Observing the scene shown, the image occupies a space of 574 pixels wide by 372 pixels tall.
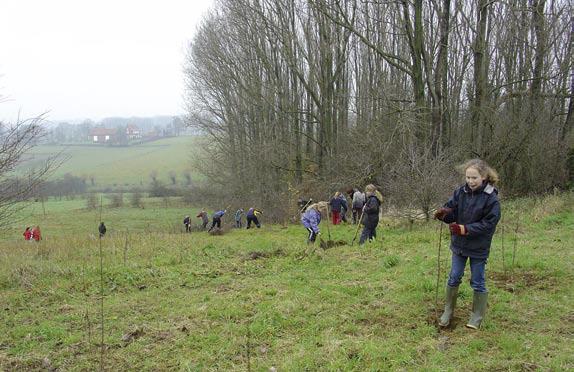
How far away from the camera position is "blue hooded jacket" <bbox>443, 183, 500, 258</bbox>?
4.61 metres

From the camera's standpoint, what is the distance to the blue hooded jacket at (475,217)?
4.61 meters

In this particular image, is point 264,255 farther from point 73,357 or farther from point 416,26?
point 416,26

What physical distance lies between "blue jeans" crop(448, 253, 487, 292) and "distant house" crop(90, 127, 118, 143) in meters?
93.6

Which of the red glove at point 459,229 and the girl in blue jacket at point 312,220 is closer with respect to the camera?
the red glove at point 459,229

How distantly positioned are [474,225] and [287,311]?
8.57ft

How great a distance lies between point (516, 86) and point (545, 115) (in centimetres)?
361

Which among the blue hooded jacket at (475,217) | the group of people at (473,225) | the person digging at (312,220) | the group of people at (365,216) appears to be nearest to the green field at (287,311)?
the group of people at (473,225)

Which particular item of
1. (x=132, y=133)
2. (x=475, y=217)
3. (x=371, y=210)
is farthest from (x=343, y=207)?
(x=132, y=133)

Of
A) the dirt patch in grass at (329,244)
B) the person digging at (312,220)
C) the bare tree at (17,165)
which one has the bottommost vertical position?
the dirt patch in grass at (329,244)

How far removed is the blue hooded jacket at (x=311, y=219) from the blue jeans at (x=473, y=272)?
6.53m

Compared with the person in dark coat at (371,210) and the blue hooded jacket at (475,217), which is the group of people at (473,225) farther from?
the person in dark coat at (371,210)

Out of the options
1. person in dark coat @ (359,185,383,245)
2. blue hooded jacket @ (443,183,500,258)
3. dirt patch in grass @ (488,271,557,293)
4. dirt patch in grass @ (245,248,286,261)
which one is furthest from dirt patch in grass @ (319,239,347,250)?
blue hooded jacket @ (443,183,500,258)

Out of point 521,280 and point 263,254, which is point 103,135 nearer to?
point 263,254

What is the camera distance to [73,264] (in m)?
9.40
